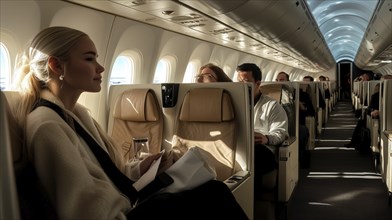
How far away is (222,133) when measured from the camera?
10.3 ft

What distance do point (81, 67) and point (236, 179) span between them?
59.0 inches

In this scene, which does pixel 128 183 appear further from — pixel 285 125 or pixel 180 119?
pixel 285 125

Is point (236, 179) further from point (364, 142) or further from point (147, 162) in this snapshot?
point (364, 142)

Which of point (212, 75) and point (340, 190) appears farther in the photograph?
point (340, 190)

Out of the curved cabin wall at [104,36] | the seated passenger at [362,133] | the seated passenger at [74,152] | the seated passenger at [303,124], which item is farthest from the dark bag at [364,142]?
the seated passenger at [74,152]

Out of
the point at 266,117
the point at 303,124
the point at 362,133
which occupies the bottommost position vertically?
the point at 362,133

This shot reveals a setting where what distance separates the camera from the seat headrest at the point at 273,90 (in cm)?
510

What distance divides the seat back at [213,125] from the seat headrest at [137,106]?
314 millimetres

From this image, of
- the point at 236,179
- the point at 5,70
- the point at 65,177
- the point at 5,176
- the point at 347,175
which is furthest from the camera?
the point at 347,175

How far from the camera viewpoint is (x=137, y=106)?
3467 mm

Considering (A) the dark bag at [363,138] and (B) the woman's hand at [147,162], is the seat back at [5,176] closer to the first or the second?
(B) the woman's hand at [147,162]

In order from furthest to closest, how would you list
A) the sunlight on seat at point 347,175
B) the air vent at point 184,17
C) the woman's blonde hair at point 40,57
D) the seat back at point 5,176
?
the sunlight on seat at point 347,175
the air vent at point 184,17
the woman's blonde hair at point 40,57
the seat back at point 5,176

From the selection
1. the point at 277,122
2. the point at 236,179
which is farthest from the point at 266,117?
the point at 236,179

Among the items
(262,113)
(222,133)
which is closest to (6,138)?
(222,133)
